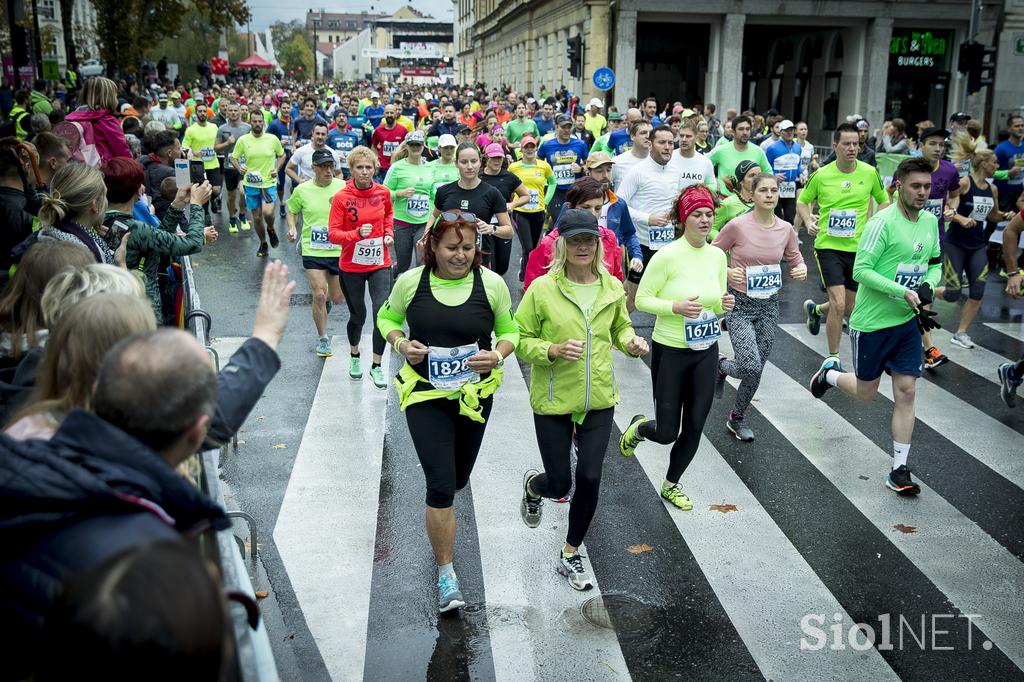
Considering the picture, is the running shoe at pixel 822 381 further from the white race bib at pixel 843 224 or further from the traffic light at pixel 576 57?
the traffic light at pixel 576 57

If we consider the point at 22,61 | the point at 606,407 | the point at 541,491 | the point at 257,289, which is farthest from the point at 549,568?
the point at 22,61

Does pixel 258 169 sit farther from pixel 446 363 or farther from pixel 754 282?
pixel 446 363

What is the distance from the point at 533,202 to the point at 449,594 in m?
7.68

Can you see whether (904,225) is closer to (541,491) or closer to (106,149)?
(541,491)

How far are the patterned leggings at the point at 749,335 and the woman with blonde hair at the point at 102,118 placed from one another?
729 centimetres

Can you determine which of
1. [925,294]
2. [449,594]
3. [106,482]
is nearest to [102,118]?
[449,594]

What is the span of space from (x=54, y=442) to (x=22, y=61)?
21124 millimetres

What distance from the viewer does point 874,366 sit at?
21.7 feet

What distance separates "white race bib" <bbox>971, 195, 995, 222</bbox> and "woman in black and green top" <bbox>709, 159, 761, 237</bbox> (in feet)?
8.41

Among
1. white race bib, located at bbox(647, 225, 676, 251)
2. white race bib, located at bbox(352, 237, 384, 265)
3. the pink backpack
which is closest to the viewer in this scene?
white race bib, located at bbox(352, 237, 384, 265)

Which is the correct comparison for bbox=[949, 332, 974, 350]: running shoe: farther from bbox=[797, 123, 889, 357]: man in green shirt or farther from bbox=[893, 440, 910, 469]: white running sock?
bbox=[893, 440, 910, 469]: white running sock

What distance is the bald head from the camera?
2.46 meters

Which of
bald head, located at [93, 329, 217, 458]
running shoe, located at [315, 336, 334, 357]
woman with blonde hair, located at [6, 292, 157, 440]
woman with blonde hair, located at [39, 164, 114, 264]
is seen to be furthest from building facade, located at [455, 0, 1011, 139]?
bald head, located at [93, 329, 217, 458]

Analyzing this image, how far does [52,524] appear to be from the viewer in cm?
223
